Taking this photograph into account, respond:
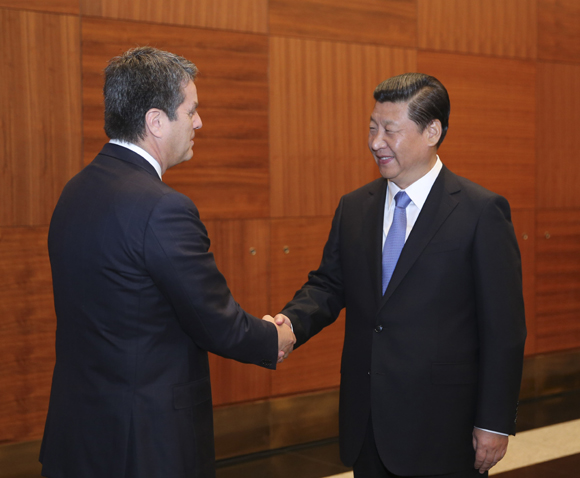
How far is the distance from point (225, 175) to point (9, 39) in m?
1.32

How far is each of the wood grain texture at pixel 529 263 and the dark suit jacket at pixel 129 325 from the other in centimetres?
379

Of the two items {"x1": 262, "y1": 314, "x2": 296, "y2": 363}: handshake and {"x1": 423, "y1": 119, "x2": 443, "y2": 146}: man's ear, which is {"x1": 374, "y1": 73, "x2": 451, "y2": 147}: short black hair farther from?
{"x1": 262, "y1": 314, "x2": 296, "y2": 363}: handshake

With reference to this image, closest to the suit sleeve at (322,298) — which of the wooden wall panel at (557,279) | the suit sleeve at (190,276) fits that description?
the suit sleeve at (190,276)

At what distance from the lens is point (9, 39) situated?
11.0 feet

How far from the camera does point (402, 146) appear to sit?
2.24 m

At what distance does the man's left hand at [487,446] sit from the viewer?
206cm

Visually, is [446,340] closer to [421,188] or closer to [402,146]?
[421,188]

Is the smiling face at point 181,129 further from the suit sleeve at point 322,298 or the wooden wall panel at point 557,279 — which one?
the wooden wall panel at point 557,279

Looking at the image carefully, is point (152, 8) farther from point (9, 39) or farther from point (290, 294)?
point (290, 294)

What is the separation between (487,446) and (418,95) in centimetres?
111

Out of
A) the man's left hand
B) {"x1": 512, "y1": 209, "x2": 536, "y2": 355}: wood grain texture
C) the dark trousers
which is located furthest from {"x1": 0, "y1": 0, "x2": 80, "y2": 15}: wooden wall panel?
{"x1": 512, "y1": 209, "x2": 536, "y2": 355}: wood grain texture

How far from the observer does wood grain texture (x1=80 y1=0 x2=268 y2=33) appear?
361 cm

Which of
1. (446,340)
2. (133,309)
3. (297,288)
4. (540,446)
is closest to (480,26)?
(297,288)

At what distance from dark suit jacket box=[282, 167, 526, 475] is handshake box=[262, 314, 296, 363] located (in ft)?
1.01
